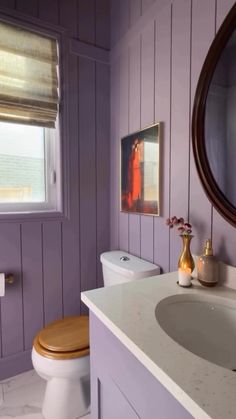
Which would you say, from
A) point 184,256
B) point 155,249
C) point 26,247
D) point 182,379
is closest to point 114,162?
point 155,249

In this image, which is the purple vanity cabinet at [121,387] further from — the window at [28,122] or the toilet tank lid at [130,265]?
the window at [28,122]

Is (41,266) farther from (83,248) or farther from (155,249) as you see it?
(155,249)

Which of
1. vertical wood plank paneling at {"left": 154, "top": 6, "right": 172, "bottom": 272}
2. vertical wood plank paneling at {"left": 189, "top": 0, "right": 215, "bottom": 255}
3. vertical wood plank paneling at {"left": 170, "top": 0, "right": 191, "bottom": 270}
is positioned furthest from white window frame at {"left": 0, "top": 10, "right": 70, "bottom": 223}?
vertical wood plank paneling at {"left": 189, "top": 0, "right": 215, "bottom": 255}

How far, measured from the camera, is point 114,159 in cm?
168

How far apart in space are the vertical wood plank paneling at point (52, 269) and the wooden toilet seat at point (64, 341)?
0.90 feet

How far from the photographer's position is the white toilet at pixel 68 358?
3.66 ft

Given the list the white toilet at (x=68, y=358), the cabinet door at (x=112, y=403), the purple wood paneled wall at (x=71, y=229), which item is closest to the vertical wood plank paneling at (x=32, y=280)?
the purple wood paneled wall at (x=71, y=229)

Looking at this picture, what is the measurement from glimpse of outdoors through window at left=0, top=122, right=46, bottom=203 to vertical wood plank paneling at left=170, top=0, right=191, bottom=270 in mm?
910

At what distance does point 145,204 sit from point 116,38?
3.84 ft

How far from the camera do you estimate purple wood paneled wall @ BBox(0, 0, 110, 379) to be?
1.48 metres

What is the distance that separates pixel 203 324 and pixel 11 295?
1175mm

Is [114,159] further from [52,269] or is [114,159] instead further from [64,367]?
[64,367]

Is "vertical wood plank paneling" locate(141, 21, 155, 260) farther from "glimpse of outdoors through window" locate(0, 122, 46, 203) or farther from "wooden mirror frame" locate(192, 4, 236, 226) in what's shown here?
"glimpse of outdoors through window" locate(0, 122, 46, 203)

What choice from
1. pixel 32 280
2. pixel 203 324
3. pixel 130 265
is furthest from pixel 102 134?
pixel 203 324
